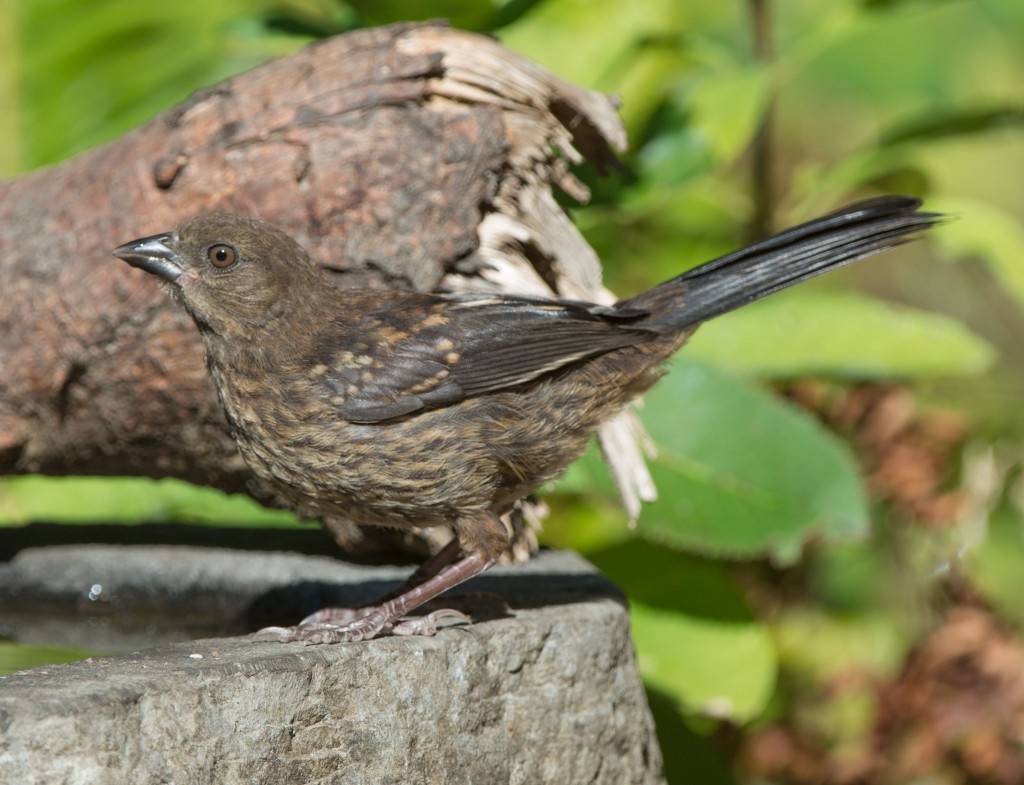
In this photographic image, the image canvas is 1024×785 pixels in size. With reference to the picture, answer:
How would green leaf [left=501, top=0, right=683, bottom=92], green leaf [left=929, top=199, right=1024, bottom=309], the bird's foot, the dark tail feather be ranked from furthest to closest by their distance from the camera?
green leaf [left=929, top=199, right=1024, bottom=309] < green leaf [left=501, top=0, right=683, bottom=92] < the dark tail feather < the bird's foot

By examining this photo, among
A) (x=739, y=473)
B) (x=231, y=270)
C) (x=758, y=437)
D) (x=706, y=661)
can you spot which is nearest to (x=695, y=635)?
(x=706, y=661)

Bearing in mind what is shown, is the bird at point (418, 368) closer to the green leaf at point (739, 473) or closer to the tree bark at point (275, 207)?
the tree bark at point (275, 207)

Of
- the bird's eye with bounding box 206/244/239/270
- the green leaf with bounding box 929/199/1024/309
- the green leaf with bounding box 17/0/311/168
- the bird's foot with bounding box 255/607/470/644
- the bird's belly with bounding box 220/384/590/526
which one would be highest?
the green leaf with bounding box 17/0/311/168

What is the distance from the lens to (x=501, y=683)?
10.0 ft

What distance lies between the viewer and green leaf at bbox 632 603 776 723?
4180 millimetres

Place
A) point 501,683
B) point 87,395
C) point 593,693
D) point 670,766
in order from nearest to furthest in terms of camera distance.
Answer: point 501,683, point 593,693, point 87,395, point 670,766

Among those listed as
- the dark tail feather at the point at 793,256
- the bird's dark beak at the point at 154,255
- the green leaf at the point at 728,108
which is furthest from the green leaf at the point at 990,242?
the bird's dark beak at the point at 154,255

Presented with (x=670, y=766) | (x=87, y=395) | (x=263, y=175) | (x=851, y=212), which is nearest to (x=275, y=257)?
(x=263, y=175)

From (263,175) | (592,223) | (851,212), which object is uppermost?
(592,223)

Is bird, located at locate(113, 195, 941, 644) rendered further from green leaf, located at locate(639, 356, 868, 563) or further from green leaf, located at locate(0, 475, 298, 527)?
green leaf, located at locate(0, 475, 298, 527)

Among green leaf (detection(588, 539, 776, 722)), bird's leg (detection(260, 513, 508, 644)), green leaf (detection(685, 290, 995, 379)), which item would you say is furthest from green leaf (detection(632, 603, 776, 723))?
bird's leg (detection(260, 513, 508, 644))

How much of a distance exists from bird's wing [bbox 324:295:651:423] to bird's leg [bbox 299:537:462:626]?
1.43 feet

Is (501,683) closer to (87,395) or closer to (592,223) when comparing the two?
(87,395)

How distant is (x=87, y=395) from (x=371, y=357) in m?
0.98
